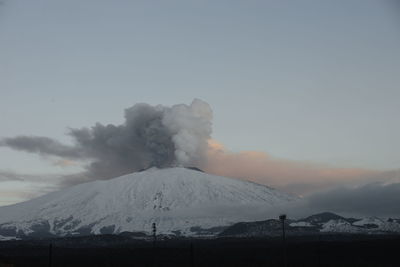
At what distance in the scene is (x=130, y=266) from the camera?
1957 inches

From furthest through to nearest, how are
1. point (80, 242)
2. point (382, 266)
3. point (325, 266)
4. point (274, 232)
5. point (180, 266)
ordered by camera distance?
point (274, 232) < point (80, 242) < point (180, 266) < point (382, 266) < point (325, 266)

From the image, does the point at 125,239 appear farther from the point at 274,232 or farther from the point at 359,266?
the point at 359,266

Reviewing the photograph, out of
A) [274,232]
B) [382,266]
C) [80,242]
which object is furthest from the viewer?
[274,232]

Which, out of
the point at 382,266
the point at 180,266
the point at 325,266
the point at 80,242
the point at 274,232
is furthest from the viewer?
the point at 274,232

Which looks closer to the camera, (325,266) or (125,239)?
(325,266)

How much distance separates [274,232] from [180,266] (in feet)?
494

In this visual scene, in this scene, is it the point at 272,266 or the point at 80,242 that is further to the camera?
the point at 80,242

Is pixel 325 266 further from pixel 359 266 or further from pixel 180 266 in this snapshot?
pixel 180 266

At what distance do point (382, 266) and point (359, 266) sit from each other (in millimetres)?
2898

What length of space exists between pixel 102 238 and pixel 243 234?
49114mm

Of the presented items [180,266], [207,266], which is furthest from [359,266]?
[180,266]

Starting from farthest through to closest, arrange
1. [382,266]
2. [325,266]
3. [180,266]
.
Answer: [180,266], [382,266], [325,266]

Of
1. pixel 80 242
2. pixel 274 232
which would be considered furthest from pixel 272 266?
pixel 274 232

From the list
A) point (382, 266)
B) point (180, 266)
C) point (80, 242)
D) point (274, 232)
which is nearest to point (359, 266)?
point (382, 266)
